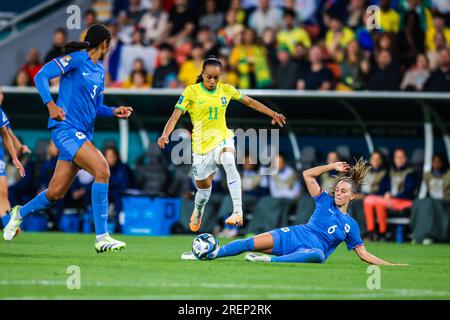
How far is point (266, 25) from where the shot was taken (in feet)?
67.5

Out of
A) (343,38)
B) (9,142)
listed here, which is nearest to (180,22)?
(343,38)

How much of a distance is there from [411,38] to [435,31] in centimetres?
47

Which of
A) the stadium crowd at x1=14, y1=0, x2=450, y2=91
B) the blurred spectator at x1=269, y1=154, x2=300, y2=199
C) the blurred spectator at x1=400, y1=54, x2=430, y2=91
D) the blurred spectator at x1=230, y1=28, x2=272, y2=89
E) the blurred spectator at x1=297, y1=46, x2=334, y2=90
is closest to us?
the blurred spectator at x1=400, y1=54, x2=430, y2=91

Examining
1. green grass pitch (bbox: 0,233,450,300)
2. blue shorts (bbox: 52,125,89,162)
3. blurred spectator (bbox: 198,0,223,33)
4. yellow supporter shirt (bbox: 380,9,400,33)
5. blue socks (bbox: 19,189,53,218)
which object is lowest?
green grass pitch (bbox: 0,233,450,300)

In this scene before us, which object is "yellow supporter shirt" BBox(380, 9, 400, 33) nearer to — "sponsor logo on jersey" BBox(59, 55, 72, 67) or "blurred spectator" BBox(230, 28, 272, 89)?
"blurred spectator" BBox(230, 28, 272, 89)

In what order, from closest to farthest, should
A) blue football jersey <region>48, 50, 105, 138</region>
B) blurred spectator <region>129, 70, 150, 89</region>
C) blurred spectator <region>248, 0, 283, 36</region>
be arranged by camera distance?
blue football jersey <region>48, 50, 105, 138</region> < blurred spectator <region>129, 70, 150, 89</region> < blurred spectator <region>248, 0, 283, 36</region>

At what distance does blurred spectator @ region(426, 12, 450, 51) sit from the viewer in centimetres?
1914

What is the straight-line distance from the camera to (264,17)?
2067 cm

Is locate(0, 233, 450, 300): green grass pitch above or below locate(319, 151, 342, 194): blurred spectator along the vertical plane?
below

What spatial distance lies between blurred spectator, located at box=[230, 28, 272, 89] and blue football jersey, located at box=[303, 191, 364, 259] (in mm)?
8299

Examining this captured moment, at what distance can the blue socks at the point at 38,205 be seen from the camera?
11242 millimetres

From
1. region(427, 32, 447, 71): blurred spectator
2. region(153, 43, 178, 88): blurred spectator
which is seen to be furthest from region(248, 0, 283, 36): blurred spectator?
region(427, 32, 447, 71): blurred spectator

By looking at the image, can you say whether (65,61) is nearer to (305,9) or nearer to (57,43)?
(57,43)

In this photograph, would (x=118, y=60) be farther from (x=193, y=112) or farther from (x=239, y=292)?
(x=239, y=292)
